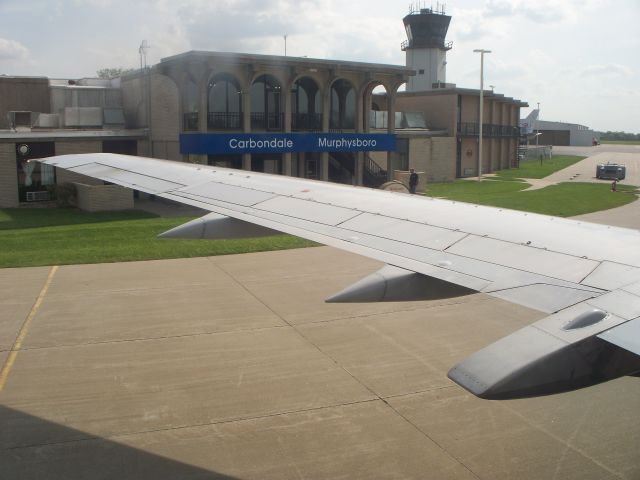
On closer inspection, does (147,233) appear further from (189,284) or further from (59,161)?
(59,161)

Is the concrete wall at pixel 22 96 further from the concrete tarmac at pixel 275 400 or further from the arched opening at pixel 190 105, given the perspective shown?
the concrete tarmac at pixel 275 400

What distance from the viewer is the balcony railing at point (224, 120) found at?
3291 cm

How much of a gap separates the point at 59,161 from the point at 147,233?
28.8 feet

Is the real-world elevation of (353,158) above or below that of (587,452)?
above

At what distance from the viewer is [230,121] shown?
3359cm

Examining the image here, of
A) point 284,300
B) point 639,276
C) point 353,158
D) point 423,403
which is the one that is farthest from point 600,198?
point 639,276

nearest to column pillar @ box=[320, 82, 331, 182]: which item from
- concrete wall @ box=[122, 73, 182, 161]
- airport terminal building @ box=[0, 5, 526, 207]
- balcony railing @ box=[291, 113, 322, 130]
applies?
airport terminal building @ box=[0, 5, 526, 207]

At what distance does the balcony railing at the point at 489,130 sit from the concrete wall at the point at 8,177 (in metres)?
32.5

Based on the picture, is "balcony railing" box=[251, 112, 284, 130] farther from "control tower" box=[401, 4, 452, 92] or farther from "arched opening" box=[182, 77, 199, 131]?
"control tower" box=[401, 4, 452, 92]

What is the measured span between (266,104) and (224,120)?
2978 millimetres

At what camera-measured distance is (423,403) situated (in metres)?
8.51

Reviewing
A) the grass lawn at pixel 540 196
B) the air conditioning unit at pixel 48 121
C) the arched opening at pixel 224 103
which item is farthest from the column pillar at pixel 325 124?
the air conditioning unit at pixel 48 121

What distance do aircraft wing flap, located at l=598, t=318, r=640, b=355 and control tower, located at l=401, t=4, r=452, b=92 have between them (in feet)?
259

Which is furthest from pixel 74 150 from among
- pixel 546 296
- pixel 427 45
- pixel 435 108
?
pixel 427 45
